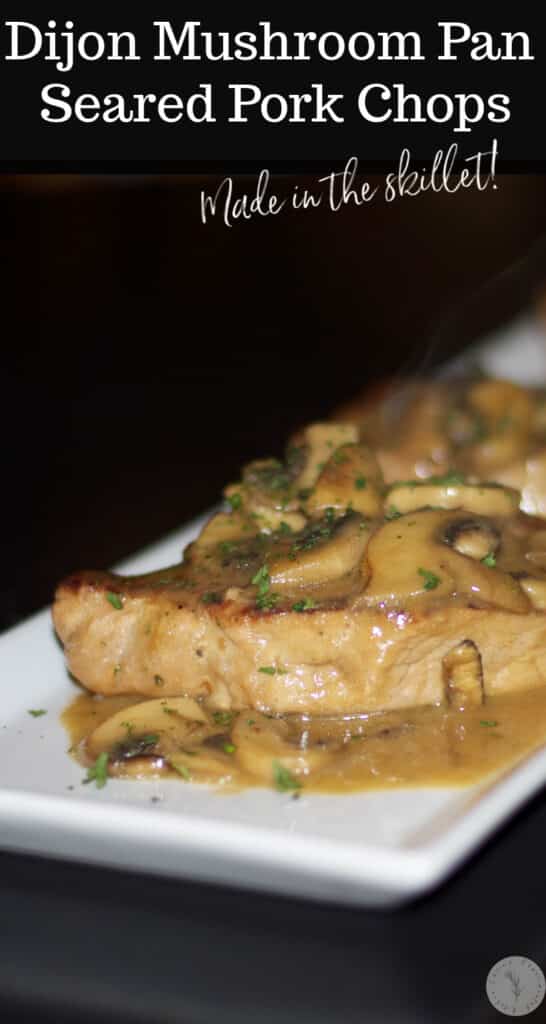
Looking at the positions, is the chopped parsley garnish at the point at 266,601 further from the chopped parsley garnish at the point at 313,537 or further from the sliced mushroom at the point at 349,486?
the sliced mushroom at the point at 349,486

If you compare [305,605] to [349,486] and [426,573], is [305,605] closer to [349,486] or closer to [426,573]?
[426,573]

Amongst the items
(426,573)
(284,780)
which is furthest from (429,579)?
(284,780)

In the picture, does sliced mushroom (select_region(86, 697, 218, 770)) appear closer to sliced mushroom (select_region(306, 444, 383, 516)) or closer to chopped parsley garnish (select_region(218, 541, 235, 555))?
chopped parsley garnish (select_region(218, 541, 235, 555))

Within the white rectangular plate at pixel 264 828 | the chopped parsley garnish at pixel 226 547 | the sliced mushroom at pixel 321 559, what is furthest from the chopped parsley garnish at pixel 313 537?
the white rectangular plate at pixel 264 828

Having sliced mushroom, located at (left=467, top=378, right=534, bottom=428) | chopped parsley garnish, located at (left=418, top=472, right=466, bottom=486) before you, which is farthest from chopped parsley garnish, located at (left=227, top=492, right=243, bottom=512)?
sliced mushroom, located at (left=467, top=378, right=534, bottom=428)

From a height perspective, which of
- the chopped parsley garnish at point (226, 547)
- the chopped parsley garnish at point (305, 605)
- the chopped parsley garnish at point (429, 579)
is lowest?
the chopped parsley garnish at point (226, 547)
